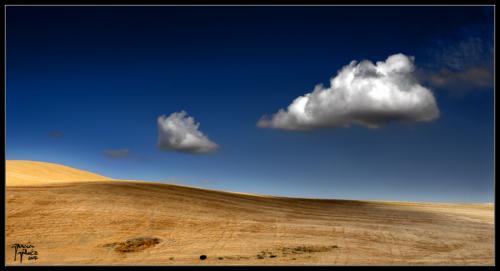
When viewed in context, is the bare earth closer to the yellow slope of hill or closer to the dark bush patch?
the dark bush patch

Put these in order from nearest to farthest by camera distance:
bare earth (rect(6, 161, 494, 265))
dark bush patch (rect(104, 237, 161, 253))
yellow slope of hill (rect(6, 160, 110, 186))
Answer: bare earth (rect(6, 161, 494, 265)) < dark bush patch (rect(104, 237, 161, 253)) < yellow slope of hill (rect(6, 160, 110, 186))

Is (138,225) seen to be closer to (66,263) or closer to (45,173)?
(66,263)

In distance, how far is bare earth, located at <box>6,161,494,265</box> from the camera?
15.3 m

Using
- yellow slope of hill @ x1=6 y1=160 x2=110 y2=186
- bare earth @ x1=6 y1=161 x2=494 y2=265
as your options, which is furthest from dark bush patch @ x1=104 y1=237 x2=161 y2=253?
yellow slope of hill @ x1=6 y1=160 x2=110 y2=186

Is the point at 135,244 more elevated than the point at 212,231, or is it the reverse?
the point at 212,231

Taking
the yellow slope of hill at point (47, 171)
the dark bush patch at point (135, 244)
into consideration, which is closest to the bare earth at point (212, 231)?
the dark bush patch at point (135, 244)

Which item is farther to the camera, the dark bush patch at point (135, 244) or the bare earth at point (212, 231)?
the dark bush patch at point (135, 244)

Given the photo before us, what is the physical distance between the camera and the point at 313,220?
2147cm

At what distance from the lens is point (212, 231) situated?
18406 mm

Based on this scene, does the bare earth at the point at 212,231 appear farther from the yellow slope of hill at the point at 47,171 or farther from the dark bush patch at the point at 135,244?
the yellow slope of hill at the point at 47,171

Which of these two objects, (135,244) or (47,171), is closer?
(135,244)

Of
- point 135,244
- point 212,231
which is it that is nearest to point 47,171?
point 135,244

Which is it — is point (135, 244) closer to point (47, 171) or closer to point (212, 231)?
point (212, 231)

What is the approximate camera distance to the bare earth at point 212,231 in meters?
15.3
